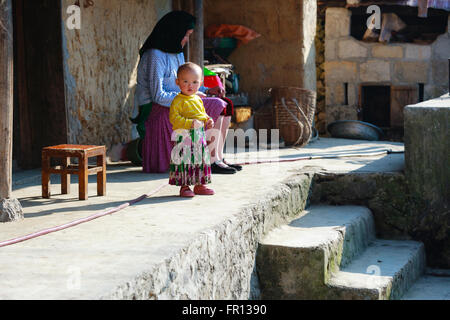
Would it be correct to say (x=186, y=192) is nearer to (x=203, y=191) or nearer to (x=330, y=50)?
(x=203, y=191)

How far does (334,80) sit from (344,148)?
16.3 ft

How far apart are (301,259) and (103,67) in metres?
3.15

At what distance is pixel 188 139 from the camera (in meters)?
4.90

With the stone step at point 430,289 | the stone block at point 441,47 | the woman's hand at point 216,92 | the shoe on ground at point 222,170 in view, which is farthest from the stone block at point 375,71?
the stone step at point 430,289

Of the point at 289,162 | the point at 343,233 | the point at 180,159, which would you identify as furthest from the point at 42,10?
the point at 343,233

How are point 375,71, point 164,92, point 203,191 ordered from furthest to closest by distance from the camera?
point 375,71, point 164,92, point 203,191

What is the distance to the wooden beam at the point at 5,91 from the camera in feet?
13.2

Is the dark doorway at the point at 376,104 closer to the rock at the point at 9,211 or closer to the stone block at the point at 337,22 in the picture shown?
the stone block at the point at 337,22

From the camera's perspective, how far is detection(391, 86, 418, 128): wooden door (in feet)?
40.7

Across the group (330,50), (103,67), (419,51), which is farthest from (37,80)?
(419,51)

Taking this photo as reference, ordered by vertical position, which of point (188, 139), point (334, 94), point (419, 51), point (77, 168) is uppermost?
point (419, 51)

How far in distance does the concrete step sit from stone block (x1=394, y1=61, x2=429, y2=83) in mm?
7246

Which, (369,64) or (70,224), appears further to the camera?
(369,64)

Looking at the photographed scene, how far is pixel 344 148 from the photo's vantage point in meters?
8.00
